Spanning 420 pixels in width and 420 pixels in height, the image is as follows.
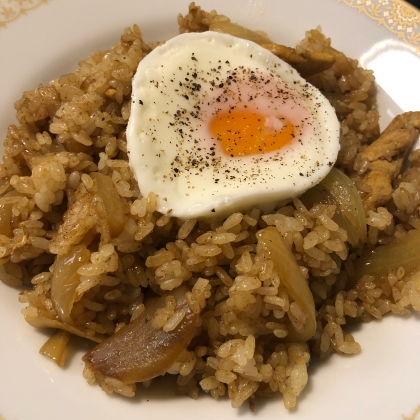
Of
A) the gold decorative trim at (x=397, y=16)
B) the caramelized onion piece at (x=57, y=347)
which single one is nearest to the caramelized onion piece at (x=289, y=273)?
the caramelized onion piece at (x=57, y=347)

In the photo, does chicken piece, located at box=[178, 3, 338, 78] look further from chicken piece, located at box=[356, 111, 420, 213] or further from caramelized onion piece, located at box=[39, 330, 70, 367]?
caramelized onion piece, located at box=[39, 330, 70, 367]

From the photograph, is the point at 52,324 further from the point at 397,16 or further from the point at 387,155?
the point at 397,16

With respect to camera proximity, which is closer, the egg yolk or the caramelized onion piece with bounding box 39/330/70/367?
the caramelized onion piece with bounding box 39/330/70/367

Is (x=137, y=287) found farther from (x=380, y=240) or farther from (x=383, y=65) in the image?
(x=383, y=65)

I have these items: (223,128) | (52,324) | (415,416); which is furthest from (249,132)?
(415,416)

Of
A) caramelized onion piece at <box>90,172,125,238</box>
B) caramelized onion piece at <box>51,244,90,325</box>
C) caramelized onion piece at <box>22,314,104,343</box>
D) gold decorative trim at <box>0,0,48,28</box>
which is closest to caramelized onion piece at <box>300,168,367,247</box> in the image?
caramelized onion piece at <box>90,172,125,238</box>

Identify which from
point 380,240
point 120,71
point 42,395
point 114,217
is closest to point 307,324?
point 380,240

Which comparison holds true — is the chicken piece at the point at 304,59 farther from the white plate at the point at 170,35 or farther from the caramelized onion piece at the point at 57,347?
the caramelized onion piece at the point at 57,347
